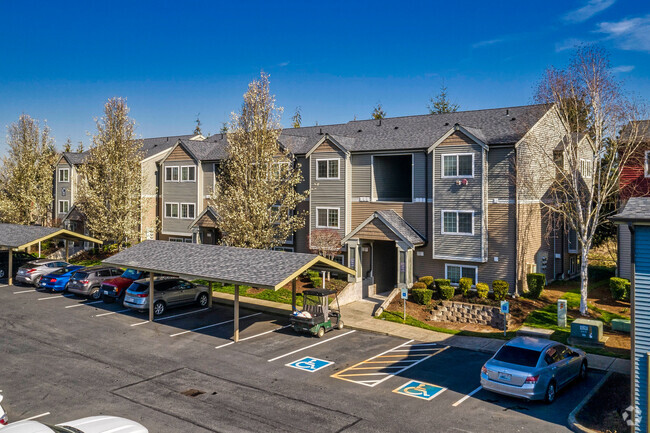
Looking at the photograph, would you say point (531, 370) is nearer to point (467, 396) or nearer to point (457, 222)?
point (467, 396)

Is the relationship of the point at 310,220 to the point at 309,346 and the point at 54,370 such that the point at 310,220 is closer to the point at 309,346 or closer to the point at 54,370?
the point at 309,346

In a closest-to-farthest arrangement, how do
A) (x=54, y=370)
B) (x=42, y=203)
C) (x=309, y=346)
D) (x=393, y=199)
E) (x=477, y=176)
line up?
1. (x=54, y=370)
2. (x=309, y=346)
3. (x=477, y=176)
4. (x=393, y=199)
5. (x=42, y=203)

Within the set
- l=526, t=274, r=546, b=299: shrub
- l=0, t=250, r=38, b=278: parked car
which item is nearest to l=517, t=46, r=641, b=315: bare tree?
l=526, t=274, r=546, b=299: shrub

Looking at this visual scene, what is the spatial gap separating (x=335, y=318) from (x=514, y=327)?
345 inches

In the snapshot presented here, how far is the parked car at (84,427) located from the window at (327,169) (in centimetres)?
2574

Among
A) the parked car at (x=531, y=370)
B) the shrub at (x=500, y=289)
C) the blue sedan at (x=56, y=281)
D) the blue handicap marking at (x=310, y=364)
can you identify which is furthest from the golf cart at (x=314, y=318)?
the blue sedan at (x=56, y=281)

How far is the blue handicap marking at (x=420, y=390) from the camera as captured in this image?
16109 mm

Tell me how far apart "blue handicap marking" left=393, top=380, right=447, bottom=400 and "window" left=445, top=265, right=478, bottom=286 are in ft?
48.7

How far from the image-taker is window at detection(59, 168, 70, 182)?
54156mm

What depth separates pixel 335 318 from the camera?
24.6 metres

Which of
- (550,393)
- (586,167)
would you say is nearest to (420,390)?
(550,393)

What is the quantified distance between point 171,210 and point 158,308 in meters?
19.3

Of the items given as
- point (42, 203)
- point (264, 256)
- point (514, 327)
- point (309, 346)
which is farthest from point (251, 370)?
point (42, 203)

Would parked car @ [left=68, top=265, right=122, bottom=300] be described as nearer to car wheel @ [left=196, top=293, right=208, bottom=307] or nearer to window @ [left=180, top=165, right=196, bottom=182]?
car wheel @ [left=196, top=293, right=208, bottom=307]
